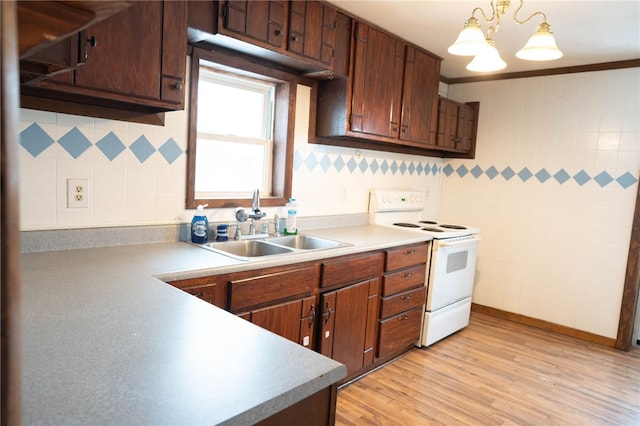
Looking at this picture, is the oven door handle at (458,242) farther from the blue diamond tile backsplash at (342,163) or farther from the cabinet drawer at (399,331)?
the blue diamond tile backsplash at (342,163)

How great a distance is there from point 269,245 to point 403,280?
1029mm

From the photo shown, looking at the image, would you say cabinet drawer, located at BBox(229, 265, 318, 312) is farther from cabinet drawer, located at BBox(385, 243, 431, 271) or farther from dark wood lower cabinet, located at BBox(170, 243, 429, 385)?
cabinet drawer, located at BBox(385, 243, 431, 271)

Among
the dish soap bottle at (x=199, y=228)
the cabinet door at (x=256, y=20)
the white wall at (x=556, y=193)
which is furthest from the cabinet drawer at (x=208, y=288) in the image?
the white wall at (x=556, y=193)

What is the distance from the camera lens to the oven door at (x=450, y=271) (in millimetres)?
3166

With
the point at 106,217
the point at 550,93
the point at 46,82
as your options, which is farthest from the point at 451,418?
the point at 550,93

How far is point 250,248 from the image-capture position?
2488 millimetres

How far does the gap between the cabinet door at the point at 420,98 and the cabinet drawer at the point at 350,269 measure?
1.12 meters

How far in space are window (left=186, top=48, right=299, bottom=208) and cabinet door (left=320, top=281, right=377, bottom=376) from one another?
0.76 metres

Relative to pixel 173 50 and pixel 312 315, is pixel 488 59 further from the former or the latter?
pixel 312 315

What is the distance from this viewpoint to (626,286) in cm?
344

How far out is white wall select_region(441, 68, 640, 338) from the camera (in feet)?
11.5

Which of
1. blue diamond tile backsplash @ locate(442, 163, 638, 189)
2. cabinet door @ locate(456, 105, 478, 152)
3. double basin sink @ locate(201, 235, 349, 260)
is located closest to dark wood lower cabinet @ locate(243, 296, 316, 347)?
double basin sink @ locate(201, 235, 349, 260)

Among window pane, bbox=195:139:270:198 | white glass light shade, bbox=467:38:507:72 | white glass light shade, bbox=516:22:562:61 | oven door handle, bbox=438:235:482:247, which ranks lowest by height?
oven door handle, bbox=438:235:482:247

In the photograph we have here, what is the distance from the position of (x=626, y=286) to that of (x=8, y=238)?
4.18 m
